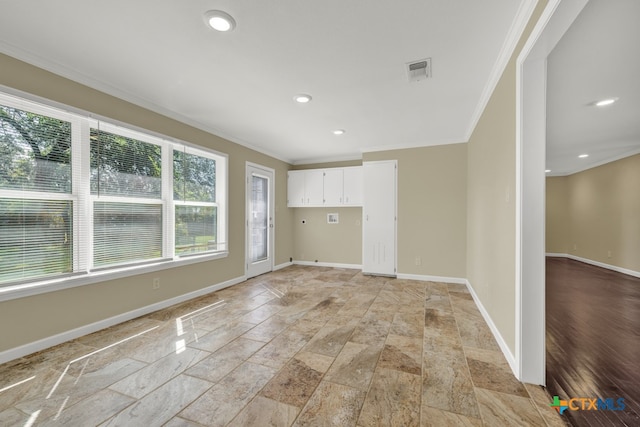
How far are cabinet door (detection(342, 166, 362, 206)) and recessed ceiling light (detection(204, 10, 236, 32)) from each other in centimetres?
393

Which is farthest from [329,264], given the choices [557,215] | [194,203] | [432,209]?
[557,215]

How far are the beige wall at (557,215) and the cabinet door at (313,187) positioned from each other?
7156 mm

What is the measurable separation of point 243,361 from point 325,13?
2.64 m

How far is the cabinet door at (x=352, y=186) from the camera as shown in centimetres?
549

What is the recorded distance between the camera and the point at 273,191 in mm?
5617

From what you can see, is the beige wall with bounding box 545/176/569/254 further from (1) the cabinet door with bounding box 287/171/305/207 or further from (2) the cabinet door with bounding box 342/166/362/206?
(1) the cabinet door with bounding box 287/171/305/207

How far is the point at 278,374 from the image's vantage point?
1.95 metres

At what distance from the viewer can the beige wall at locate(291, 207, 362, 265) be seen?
582 cm

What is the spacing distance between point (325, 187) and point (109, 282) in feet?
13.2

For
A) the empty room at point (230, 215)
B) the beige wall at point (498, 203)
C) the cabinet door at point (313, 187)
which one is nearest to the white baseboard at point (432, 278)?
the empty room at point (230, 215)

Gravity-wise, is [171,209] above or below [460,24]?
below

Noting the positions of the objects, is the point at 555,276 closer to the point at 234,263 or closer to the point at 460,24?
the point at 460,24

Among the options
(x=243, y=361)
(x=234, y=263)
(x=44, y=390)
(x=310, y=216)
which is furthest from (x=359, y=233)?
(x=44, y=390)

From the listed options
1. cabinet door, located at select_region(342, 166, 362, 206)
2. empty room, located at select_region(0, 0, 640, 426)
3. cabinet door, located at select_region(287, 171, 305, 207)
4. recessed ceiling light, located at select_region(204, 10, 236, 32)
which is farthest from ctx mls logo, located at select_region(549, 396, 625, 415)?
cabinet door, located at select_region(287, 171, 305, 207)
